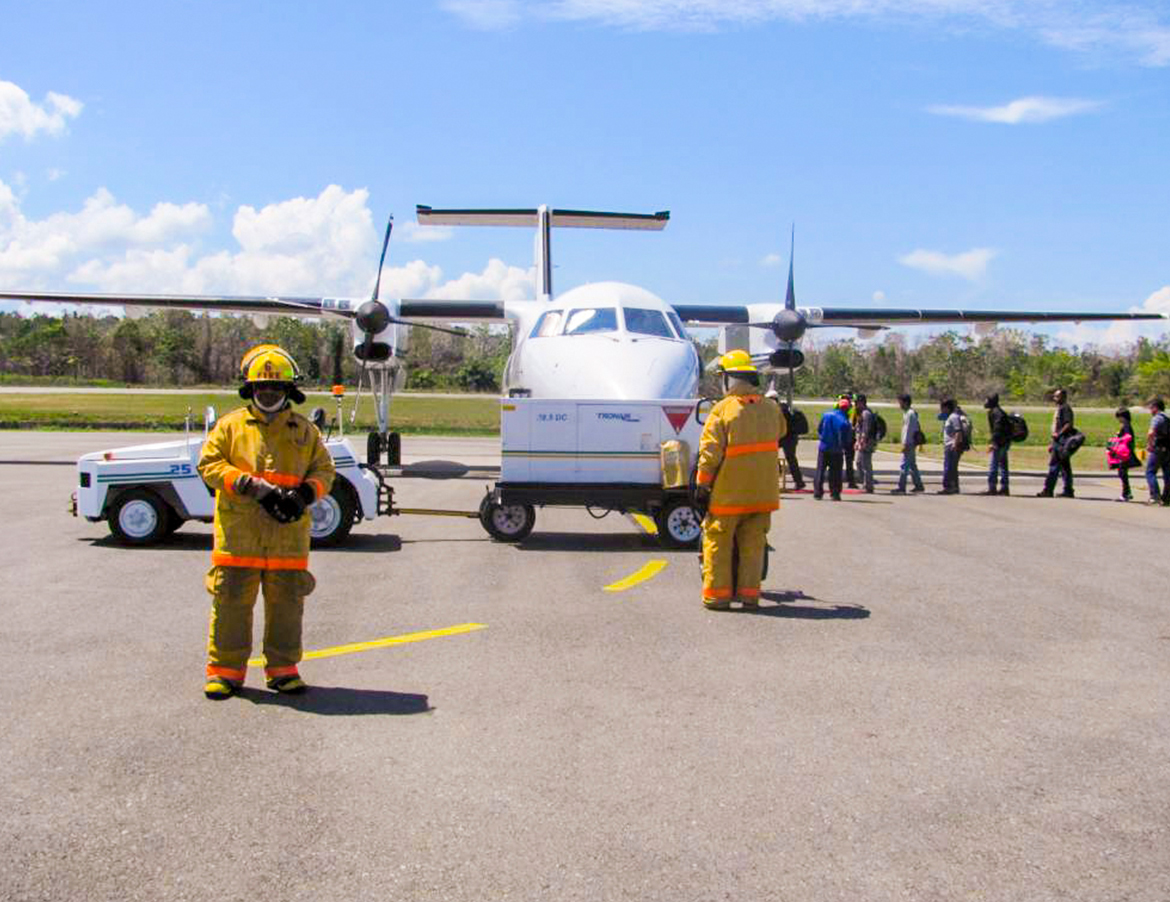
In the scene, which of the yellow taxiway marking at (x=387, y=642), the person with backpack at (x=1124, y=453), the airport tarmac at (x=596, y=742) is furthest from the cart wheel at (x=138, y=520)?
the person with backpack at (x=1124, y=453)

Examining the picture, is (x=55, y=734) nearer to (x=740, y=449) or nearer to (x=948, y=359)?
(x=740, y=449)

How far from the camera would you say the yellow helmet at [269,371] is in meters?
6.04

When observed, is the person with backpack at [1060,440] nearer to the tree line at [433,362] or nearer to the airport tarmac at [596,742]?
the airport tarmac at [596,742]

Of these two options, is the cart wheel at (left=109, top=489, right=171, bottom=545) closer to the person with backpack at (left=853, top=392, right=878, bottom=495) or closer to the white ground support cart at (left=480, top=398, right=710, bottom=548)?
the white ground support cart at (left=480, top=398, right=710, bottom=548)

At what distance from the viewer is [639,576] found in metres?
10.1

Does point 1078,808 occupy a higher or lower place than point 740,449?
lower

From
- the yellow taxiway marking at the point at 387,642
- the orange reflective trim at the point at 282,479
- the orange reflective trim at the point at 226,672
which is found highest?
the orange reflective trim at the point at 282,479

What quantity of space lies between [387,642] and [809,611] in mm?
3164

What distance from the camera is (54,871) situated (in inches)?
147

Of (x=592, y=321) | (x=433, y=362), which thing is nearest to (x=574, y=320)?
(x=592, y=321)

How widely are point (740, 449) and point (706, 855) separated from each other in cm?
492

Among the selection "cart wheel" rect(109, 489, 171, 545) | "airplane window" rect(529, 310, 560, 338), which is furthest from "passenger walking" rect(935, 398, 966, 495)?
"cart wheel" rect(109, 489, 171, 545)

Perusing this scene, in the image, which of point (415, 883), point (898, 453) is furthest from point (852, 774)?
point (898, 453)

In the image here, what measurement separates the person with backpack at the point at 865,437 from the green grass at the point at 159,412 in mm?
14730
